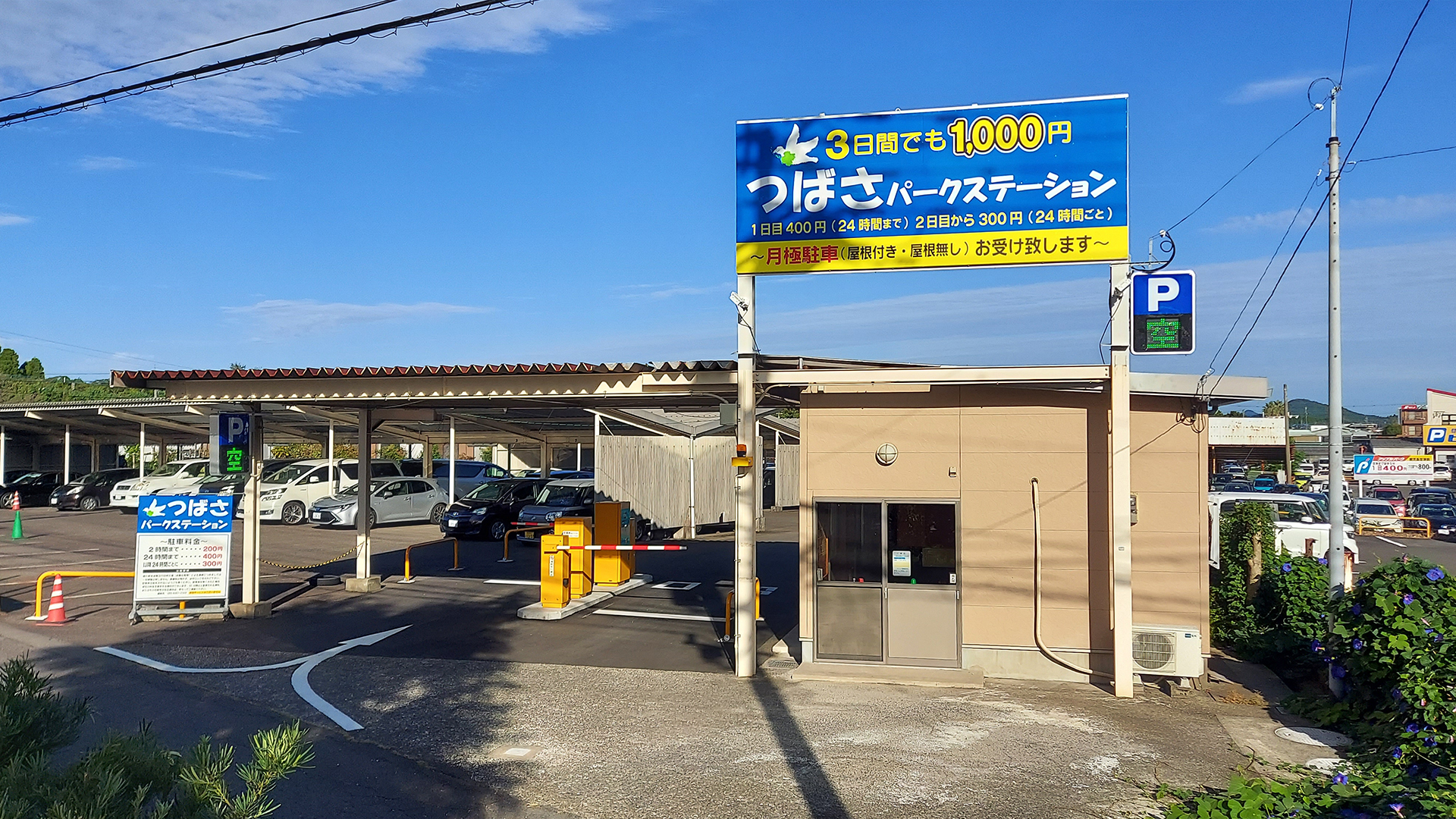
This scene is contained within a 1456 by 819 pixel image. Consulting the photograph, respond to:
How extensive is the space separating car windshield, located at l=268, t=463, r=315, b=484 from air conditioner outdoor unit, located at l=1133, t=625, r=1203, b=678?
26.9 m

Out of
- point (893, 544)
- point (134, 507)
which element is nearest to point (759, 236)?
point (893, 544)

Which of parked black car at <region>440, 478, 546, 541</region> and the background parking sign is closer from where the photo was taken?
the background parking sign

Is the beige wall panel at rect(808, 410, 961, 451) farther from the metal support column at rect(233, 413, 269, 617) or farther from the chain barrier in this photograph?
the chain barrier

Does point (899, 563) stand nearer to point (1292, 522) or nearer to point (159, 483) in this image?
point (1292, 522)

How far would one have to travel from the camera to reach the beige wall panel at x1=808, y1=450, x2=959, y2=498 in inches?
457

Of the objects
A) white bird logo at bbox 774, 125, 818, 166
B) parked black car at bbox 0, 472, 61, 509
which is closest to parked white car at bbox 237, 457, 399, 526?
parked black car at bbox 0, 472, 61, 509

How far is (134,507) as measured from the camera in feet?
109

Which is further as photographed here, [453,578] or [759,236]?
[453,578]

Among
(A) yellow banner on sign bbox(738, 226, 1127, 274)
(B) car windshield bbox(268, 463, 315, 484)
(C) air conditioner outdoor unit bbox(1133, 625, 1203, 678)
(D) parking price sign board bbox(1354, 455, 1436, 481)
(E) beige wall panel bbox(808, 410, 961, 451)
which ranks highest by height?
(A) yellow banner on sign bbox(738, 226, 1127, 274)

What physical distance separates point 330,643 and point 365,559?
4.88 metres

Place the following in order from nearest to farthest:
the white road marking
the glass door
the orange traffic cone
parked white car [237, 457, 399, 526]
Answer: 1. the glass door
2. the orange traffic cone
3. the white road marking
4. parked white car [237, 457, 399, 526]

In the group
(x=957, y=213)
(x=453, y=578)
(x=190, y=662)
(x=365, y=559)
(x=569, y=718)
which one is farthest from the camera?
(x=453, y=578)

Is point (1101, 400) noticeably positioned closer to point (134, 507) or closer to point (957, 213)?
point (957, 213)

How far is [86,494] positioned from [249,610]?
24.8m
